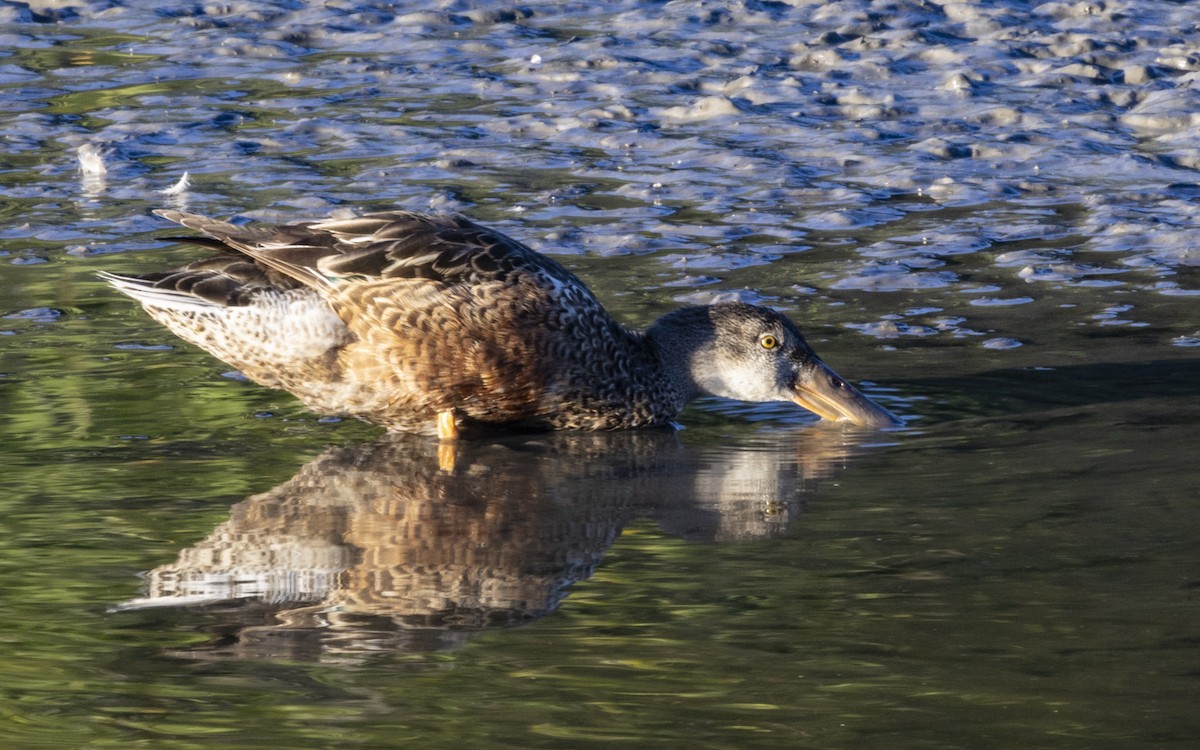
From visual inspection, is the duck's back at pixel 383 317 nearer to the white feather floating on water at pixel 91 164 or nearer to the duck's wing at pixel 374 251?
the duck's wing at pixel 374 251

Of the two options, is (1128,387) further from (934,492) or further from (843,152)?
(843,152)

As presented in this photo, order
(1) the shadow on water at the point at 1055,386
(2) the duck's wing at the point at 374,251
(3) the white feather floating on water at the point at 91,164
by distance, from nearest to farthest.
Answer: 1. (2) the duck's wing at the point at 374,251
2. (1) the shadow on water at the point at 1055,386
3. (3) the white feather floating on water at the point at 91,164

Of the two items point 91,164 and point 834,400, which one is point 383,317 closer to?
point 834,400

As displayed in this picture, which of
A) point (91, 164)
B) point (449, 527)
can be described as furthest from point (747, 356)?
point (91, 164)

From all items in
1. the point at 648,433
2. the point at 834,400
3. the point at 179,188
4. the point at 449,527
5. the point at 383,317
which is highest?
the point at 179,188

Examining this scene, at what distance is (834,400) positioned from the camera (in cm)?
685

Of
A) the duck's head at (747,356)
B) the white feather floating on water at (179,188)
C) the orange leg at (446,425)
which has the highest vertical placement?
the white feather floating on water at (179,188)

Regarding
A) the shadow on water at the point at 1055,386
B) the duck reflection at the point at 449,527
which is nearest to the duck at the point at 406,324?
the duck reflection at the point at 449,527

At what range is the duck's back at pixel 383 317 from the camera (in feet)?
21.6

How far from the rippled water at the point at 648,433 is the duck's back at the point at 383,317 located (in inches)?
7.9

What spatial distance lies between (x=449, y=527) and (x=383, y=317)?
1402 mm

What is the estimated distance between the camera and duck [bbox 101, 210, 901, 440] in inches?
259

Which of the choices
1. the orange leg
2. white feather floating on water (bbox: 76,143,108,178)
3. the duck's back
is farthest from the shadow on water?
Result: white feather floating on water (bbox: 76,143,108,178)

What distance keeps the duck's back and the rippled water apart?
0.20 m
